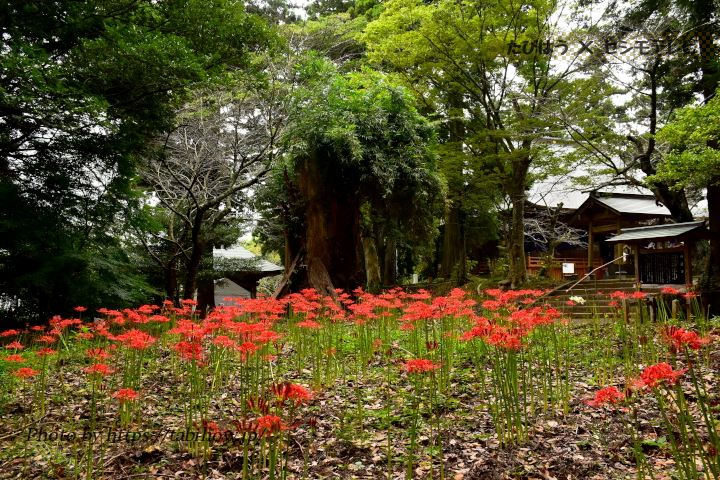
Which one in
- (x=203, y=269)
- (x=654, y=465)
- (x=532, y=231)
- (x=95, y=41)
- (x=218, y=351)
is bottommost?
(x=654, y=465)

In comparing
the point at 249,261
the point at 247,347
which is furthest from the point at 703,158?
the point at 249,261

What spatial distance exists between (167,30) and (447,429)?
26.6 feet

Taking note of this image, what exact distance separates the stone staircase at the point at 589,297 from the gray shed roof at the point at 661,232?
1.16 m

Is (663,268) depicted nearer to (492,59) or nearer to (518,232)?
(518,232)

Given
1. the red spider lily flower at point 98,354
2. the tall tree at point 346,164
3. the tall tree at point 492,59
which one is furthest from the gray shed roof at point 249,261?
the red spider lily flower at point 98,354

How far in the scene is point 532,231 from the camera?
22047mm

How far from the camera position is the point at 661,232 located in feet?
32.3

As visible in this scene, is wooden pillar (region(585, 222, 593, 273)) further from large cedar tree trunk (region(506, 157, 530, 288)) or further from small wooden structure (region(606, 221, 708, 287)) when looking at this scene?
small wooden structure (region(606, 221, 708, 287))

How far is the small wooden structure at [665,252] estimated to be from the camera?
30.9 feet

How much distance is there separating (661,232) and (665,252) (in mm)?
581

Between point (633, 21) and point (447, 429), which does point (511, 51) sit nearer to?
point (633, 21)

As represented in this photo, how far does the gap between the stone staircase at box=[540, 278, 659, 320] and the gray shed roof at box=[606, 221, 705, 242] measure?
116 cm

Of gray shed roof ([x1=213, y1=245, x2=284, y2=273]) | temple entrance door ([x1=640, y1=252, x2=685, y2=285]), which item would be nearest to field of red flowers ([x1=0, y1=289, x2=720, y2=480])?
temple entrance door ([x1=640, y1=252, x2=685, y2=285])

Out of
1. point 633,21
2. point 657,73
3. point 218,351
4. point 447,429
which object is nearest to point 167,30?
point 218,351
